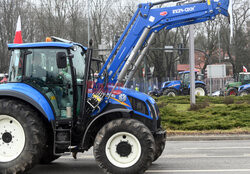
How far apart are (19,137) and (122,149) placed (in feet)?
→ 6.26

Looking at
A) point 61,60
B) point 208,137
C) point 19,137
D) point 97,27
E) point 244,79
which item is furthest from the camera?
point 97,27

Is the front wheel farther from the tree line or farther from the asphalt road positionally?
the tree line

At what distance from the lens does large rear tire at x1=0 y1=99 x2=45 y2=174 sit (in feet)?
22.7

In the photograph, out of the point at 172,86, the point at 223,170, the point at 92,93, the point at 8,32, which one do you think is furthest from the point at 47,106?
the point at 8,32

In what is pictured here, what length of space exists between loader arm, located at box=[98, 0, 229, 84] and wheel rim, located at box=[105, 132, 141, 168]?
1.47 meters

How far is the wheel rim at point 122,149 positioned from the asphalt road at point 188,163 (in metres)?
0.77

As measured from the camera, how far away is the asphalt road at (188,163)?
7.62m

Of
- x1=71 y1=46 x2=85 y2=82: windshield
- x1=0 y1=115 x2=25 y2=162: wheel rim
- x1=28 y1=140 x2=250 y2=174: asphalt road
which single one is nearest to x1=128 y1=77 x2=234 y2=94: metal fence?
x1=28 y1=140 x2=250 y2=174: asphalt road

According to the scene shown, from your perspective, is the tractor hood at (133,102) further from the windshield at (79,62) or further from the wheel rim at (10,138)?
the wheel rim at (10,138)

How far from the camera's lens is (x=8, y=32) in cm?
4634

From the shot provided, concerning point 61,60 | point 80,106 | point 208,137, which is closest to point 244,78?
point 208,137

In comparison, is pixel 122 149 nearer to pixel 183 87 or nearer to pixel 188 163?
pixel 188 163

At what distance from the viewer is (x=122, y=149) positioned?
7.01m

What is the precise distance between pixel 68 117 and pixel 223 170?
10.4ft
